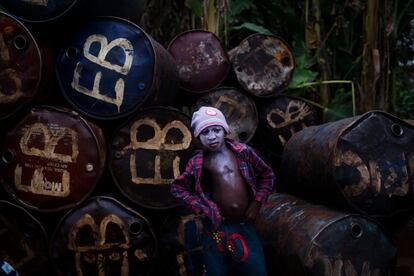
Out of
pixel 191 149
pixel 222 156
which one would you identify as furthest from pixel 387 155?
pixel 191 149

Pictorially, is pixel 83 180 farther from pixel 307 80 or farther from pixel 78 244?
pixel 307 80

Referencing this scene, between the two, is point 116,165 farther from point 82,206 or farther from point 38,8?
point 38,8

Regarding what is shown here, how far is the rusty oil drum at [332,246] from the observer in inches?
99.7

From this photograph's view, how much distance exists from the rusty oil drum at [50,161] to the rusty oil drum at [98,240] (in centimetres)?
10

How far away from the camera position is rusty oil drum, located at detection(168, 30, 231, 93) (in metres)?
3.96

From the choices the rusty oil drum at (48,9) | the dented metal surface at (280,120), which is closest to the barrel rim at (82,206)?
the rusty oil drum at (48,9)

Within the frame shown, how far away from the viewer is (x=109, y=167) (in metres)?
2.94

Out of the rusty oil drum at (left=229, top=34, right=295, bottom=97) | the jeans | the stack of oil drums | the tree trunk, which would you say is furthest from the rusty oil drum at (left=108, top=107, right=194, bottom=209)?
the tree trunk

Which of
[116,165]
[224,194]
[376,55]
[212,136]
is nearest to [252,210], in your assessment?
[224,194]

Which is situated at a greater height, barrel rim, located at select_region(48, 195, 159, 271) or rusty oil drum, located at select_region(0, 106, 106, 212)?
rusty oil drum, located at select_region(0, 106, 106, 212)

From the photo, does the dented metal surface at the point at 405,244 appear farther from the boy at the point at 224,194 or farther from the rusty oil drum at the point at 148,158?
the rusty oil drum at the point at 148,158

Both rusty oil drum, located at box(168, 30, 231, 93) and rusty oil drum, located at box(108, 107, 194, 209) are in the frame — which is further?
rusty oil drum, located at box(168, 30, 231, 93)

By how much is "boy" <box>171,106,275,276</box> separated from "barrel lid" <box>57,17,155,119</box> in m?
0.54

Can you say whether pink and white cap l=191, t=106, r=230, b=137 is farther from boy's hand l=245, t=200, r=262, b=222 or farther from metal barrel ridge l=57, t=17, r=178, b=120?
metal barrel ridge l=57, t=17, r=178, b=120
